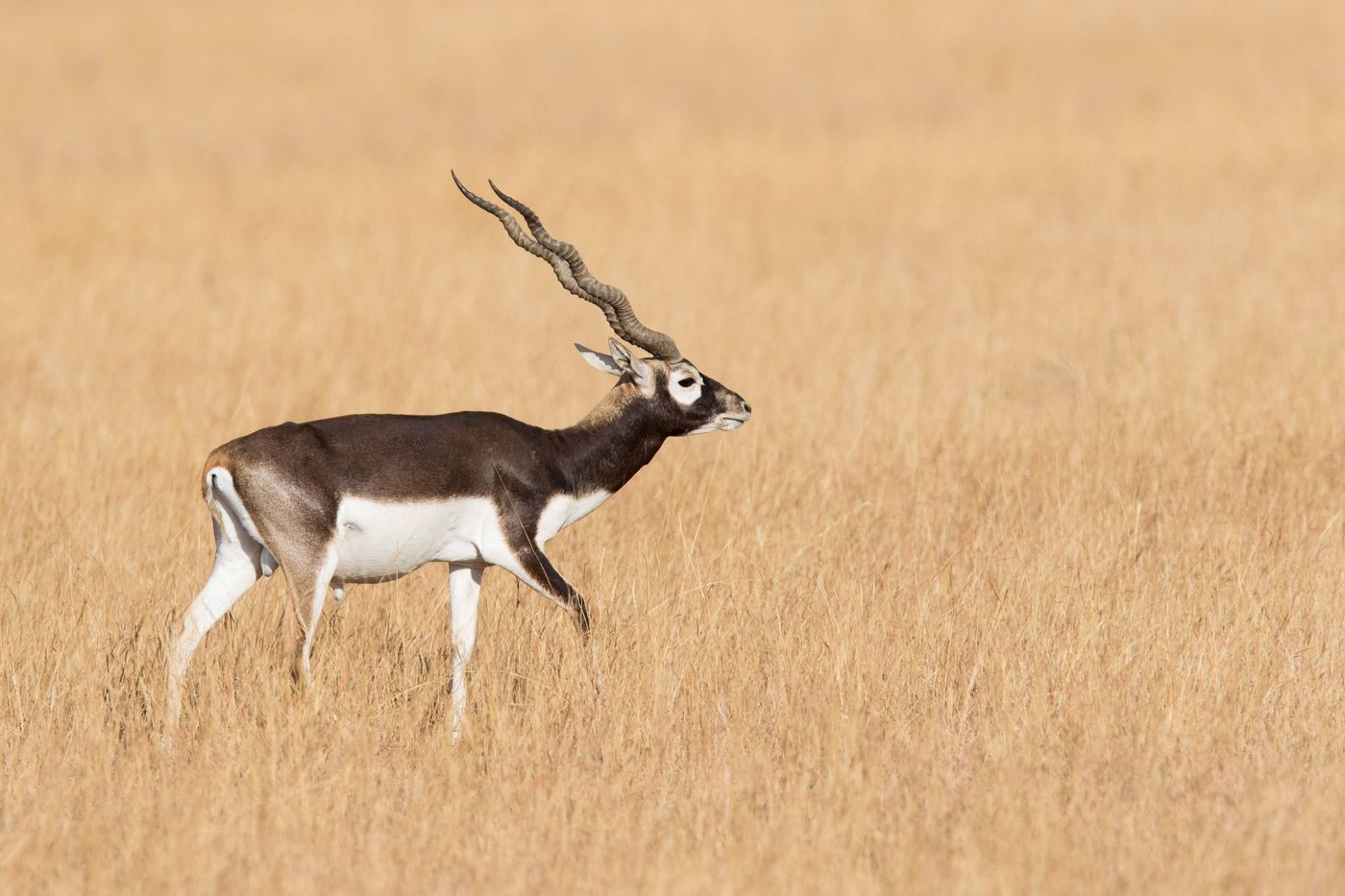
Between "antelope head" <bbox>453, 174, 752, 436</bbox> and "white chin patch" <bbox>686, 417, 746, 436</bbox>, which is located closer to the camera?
"antelope head" <bbox>453, 174, 752, 436</bbox>

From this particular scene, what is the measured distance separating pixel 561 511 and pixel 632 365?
66 centimetres

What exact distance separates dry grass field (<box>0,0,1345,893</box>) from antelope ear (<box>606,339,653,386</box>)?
95 centimetres

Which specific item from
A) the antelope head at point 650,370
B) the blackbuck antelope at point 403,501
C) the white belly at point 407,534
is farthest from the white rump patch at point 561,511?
the antelope head at point 650,370

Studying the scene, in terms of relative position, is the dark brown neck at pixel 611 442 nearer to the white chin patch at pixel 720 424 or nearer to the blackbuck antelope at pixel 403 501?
the blackbuck antelope at pixel 403 501

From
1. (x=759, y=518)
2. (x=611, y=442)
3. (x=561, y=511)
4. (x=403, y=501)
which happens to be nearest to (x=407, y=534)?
(x=403, y=501)

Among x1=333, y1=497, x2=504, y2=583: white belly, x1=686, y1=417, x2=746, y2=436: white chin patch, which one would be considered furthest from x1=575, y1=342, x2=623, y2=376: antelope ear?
x1=333, y1=497, x2=504, y2=583: white belly

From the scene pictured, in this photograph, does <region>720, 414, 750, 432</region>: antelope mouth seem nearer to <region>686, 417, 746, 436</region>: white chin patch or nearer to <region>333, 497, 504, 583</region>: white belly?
<region>686, 417, 746, 436</region>: white chin patch

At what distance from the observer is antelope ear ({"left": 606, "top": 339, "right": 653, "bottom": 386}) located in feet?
20.4

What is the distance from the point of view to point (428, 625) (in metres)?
6.75

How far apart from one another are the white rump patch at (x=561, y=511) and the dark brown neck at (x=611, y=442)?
0.03m

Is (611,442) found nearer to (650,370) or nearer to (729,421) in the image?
(650,370)

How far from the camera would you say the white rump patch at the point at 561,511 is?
5.84 meters

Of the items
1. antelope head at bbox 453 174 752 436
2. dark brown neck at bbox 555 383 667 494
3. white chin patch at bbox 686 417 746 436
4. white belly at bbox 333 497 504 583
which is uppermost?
antelope head at bbox 453 174 752 436

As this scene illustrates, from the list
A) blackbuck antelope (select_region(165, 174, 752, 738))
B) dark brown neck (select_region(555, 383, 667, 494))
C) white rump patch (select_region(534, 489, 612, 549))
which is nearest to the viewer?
blackbuck antelope (select_region(165, 174, 752, 738))
